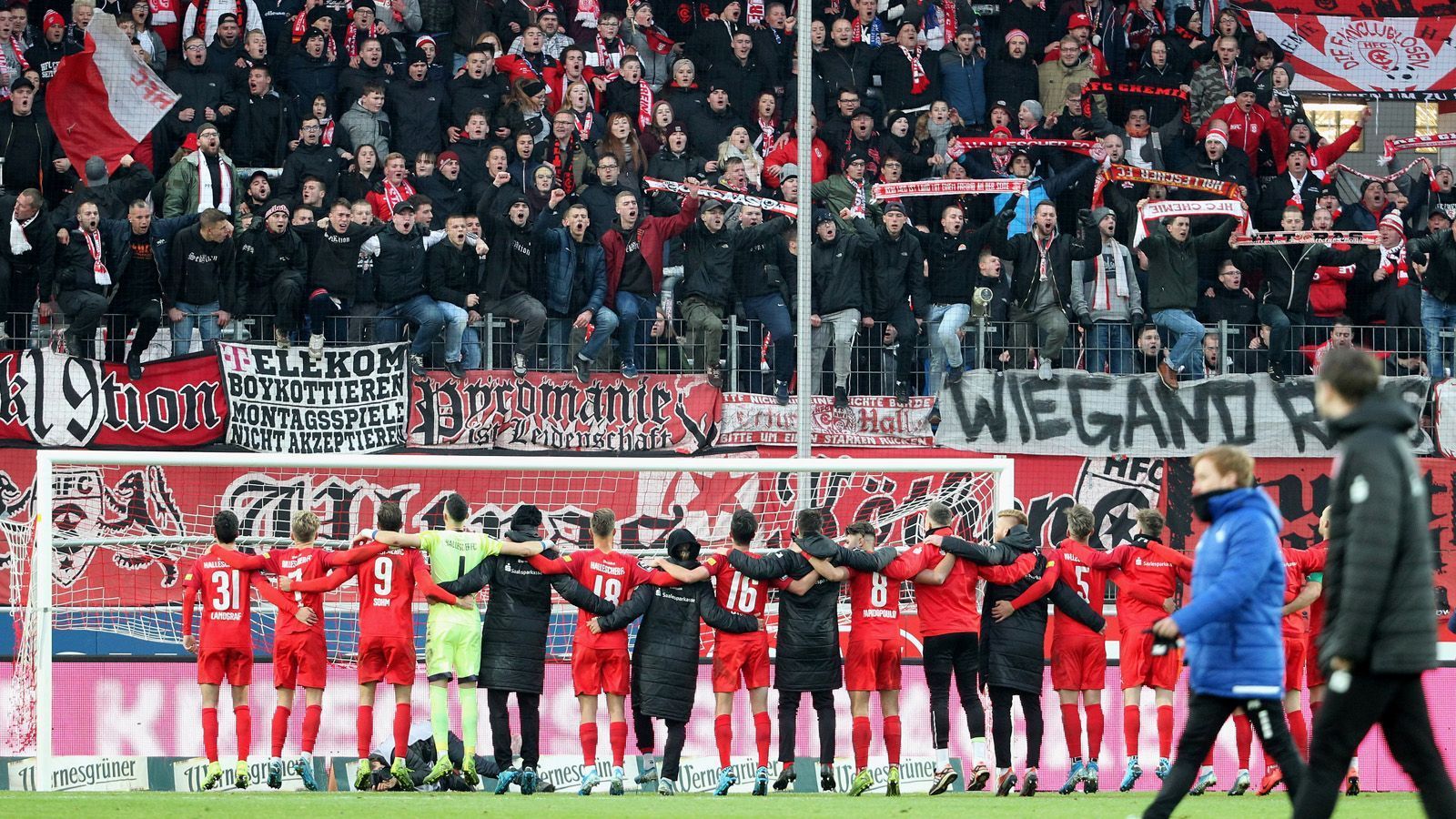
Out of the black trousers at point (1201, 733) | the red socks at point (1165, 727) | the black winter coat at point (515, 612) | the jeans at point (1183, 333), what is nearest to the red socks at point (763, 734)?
the black winter coat at point (515, 612)

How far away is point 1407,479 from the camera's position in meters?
5.22

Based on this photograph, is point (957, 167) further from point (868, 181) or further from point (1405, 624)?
point (1405, 624)

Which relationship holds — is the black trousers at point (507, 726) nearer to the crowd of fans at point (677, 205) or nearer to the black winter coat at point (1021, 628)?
the black winter coat at point (1021, 628)

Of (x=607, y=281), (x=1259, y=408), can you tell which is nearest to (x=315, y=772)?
(x=607, y=281)

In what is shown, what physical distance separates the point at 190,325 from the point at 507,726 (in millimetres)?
5662

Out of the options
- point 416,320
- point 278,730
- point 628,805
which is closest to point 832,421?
point 416,320

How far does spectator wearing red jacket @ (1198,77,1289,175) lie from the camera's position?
1694 cm

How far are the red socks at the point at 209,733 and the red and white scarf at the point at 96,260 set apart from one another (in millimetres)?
5039

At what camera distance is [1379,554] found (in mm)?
5094

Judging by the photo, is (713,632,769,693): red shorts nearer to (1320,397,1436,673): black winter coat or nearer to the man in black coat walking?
the man in black coat walking

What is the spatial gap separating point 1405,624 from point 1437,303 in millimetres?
11229

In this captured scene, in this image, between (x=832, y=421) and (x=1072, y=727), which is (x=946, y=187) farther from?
(x=1072, y=727)

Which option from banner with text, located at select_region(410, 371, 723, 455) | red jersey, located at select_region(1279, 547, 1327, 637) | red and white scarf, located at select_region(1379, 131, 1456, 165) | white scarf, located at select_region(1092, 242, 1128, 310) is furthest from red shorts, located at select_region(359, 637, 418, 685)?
red and white scarf, located at select_region(1379, 131, 1456, 165)

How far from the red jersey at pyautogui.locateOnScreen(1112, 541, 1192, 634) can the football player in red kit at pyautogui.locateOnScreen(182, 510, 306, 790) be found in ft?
15.7
